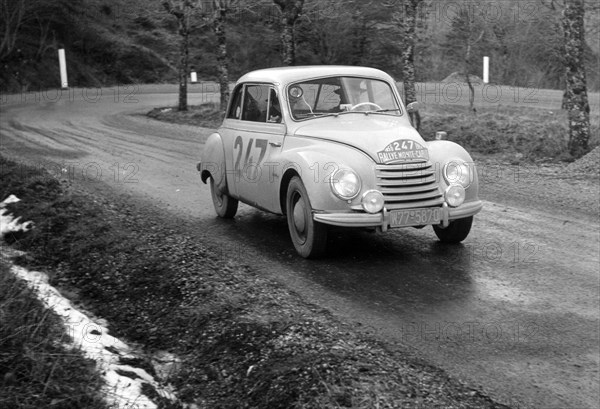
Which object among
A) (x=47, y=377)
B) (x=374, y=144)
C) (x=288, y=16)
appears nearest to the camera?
(x=47, y=377)

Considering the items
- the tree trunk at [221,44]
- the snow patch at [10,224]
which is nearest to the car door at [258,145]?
the snow patch at [10,224]

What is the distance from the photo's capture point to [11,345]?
14.6 feet

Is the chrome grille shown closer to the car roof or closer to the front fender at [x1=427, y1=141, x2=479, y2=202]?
the front fender at [x1=427, y1=141, x2=479, y2=202]

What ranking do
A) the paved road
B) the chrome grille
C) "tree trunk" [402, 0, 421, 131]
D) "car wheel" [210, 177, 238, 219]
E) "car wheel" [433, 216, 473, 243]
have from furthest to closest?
1. "tree trunk" [402, 0, 421, 131]
2. "car wheel" [210, 177, 238, 219]
3. "car wheel" [433, 216, 473, 243]
4. the chrome grille
5. the paved road

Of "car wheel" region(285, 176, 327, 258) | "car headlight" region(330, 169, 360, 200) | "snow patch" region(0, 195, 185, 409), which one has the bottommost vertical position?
"snow patch" region(0, 195, 185, 409)

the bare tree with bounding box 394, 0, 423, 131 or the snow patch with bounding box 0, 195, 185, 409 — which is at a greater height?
the bare tree with bounding box 394, 0, 423, 131

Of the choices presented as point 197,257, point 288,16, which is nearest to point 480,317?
point 197,257

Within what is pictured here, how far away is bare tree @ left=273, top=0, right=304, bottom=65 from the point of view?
67.4 feet

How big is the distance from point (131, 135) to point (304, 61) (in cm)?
1942

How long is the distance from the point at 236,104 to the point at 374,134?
8.15ft

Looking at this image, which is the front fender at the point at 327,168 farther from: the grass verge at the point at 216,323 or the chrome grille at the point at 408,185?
the grass verge at the point at 216,323

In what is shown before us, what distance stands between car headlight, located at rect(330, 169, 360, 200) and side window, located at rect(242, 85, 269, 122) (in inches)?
72.7

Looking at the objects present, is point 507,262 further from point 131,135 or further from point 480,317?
point 131,135

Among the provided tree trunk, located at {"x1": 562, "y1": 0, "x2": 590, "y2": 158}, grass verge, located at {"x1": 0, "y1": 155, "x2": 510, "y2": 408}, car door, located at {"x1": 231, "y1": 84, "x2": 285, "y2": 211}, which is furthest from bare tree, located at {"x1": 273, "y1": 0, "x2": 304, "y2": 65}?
grass verge, located at {"x1": 0, "y1": 155, "x2": 510, "y2": 408}
